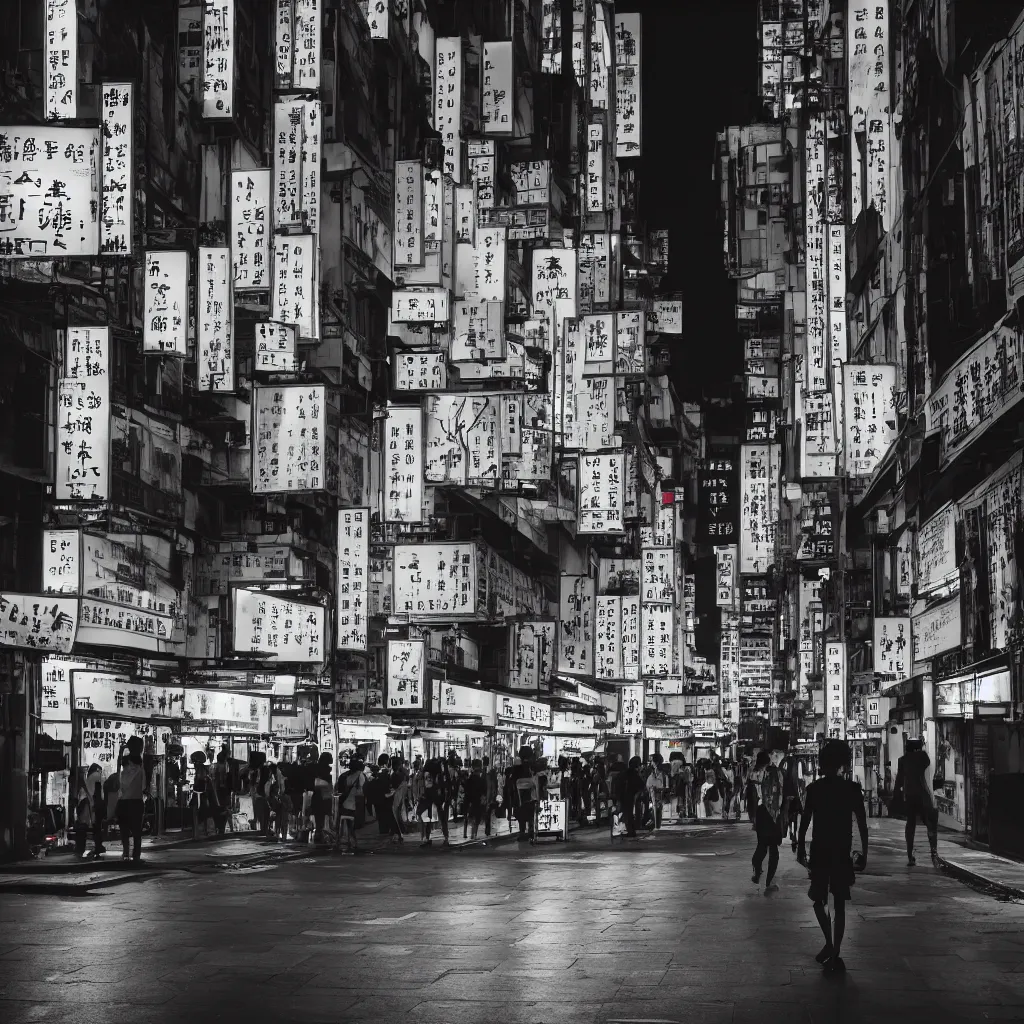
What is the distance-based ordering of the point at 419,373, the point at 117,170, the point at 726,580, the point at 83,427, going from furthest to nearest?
the point at 726,580 < the point at 419,373 < the point at 83,427 < the point at 117,170

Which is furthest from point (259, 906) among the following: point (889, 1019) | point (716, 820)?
point (716, 820)

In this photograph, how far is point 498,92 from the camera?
51.8 metres

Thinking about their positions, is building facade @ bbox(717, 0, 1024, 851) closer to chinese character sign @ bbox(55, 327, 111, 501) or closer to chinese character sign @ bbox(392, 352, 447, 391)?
chinese character sign @ bbox(392, 352, 447, 391)

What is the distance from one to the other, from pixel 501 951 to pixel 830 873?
2.92 meters

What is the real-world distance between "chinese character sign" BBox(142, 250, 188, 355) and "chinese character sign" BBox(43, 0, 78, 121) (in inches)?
166

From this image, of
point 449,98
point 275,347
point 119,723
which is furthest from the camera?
point 449,98

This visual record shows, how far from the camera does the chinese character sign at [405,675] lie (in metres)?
39.8

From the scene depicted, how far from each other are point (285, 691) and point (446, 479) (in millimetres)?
9423

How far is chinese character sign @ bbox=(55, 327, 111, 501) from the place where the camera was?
27.9 meters

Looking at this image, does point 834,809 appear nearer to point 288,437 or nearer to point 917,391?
point 288,437

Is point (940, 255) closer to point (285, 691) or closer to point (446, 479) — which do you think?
point (446, 479)

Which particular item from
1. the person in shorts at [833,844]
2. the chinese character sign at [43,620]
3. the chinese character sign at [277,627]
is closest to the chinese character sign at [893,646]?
the chinese character sign at [277,627]

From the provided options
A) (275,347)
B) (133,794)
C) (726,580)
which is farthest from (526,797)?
(726,580)

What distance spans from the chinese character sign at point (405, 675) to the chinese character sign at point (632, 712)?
2448 centimetres
